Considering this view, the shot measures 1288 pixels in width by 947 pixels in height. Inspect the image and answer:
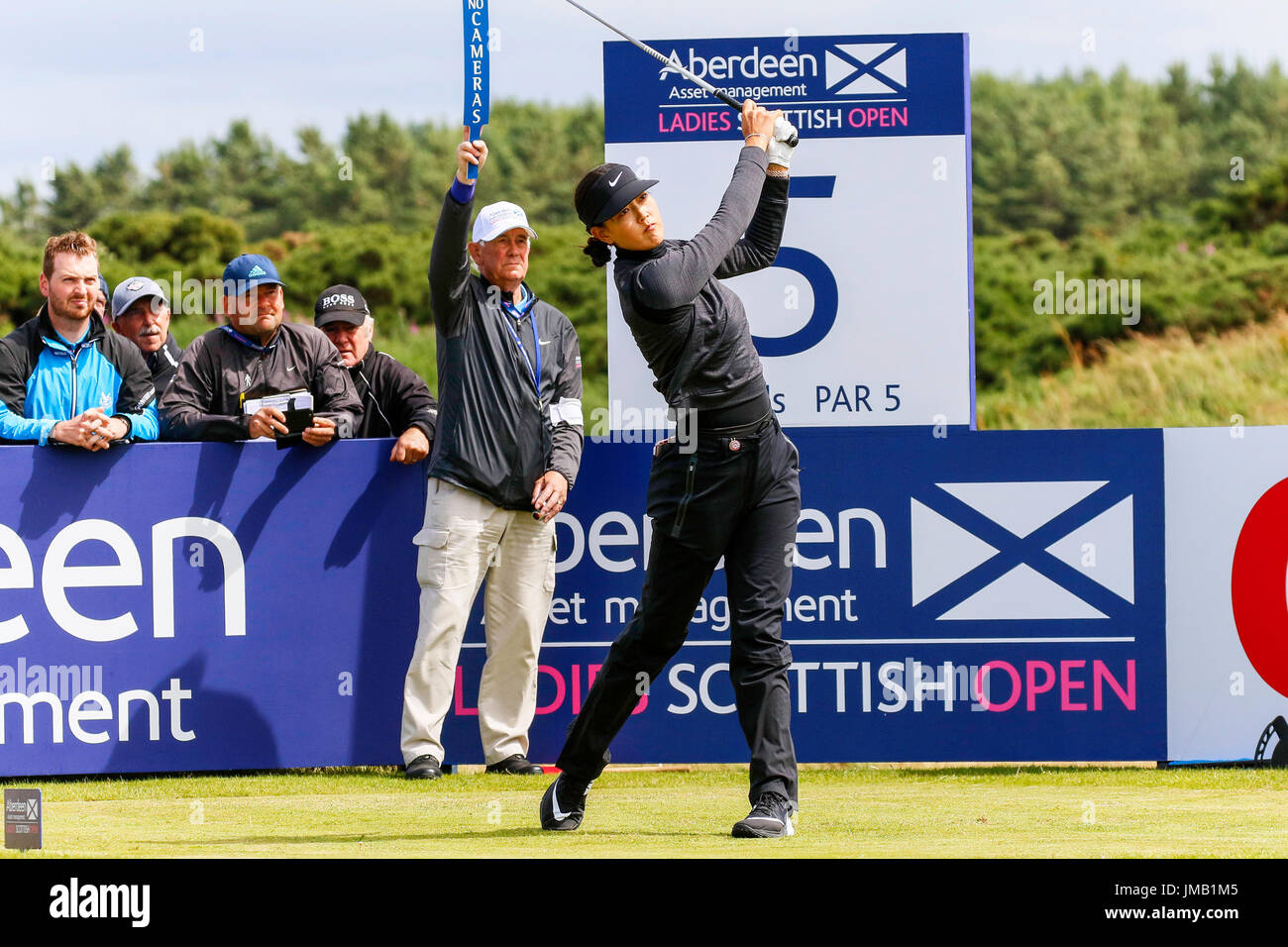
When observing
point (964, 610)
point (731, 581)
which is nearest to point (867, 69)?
point (964, 610)

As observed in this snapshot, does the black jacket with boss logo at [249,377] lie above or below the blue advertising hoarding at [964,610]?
above

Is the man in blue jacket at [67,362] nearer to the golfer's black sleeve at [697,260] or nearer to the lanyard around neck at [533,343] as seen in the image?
the lanyard around neck at [533,343]

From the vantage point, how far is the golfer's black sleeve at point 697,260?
4980mm

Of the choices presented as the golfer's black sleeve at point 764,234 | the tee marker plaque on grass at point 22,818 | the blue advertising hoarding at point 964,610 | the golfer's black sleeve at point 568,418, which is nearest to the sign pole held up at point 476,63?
the golfer's black sleeve at point 568,418

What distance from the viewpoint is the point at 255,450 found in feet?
22.7

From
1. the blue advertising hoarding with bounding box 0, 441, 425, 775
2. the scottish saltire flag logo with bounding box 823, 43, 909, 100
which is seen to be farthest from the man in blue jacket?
the scottish saltire flag logo with bounding box 823, 43, 909, 100

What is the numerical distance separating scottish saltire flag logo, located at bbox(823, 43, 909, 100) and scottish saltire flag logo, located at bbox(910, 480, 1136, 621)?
192 centimetres

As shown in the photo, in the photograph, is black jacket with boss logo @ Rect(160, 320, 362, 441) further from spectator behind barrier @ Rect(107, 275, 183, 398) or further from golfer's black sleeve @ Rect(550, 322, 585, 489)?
spectator behind barrier @ Rect(107, 275, 183, 398)

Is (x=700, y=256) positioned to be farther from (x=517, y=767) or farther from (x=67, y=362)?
(x=67, y=362)

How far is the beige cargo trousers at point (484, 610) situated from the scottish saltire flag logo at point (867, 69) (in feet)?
7.89

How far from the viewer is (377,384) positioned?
754cm

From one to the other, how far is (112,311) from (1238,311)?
19323mm

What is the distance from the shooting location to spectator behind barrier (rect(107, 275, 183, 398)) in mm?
8227

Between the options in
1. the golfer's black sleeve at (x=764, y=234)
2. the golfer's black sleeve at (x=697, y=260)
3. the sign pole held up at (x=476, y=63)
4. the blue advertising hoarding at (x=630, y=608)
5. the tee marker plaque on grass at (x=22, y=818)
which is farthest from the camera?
the blue advertising hoarding at (x=630, y=608)
